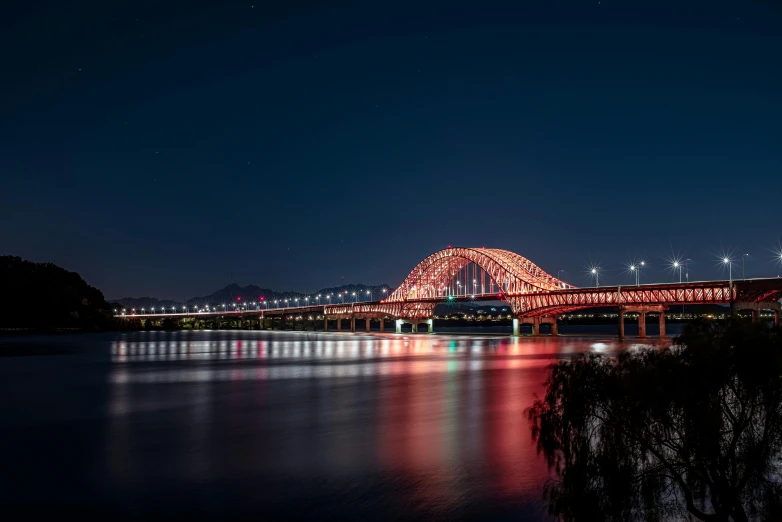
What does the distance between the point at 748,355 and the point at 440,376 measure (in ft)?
118

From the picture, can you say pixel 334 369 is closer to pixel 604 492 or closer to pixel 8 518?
pixel 8 518

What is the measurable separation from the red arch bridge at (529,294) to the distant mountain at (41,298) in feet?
185

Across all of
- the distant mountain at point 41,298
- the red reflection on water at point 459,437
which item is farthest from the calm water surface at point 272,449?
the distant mountain at point 41,298

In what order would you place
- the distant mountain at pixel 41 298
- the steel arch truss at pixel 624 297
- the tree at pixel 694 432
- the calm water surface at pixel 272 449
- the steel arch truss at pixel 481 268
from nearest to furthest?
the tree at pixel 694 432
the calm water surface at pixel 272 449
the steel arch truss at pixel 624 297
the steel arch truss at pixel 481 268
the distant mountain at pixel 41 298

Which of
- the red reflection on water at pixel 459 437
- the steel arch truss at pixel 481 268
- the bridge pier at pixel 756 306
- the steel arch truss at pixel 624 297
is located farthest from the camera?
the steel arch truss at pixel 481 268

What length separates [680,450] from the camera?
37.2ft

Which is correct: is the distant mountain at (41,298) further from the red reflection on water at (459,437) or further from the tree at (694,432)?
the tree at (694,432)

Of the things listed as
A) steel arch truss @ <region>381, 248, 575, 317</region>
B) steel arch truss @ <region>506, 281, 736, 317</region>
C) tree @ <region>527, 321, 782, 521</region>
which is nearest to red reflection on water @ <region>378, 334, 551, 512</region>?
tree @ <region>527, 321, 782, 521</region>

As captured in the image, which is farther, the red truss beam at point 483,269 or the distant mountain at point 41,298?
the distant mountain at point 41,298

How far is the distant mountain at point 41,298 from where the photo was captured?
443 feet

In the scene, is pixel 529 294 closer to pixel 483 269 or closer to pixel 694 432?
pixel 483 269

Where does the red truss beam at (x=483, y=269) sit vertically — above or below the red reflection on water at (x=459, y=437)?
above

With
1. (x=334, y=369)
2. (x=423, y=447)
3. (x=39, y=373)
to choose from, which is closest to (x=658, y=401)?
(x=423, y=447)

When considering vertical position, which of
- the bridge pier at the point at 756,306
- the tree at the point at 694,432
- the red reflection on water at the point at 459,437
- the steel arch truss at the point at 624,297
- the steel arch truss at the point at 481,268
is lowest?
the red reflection on water at the point at 459,437
